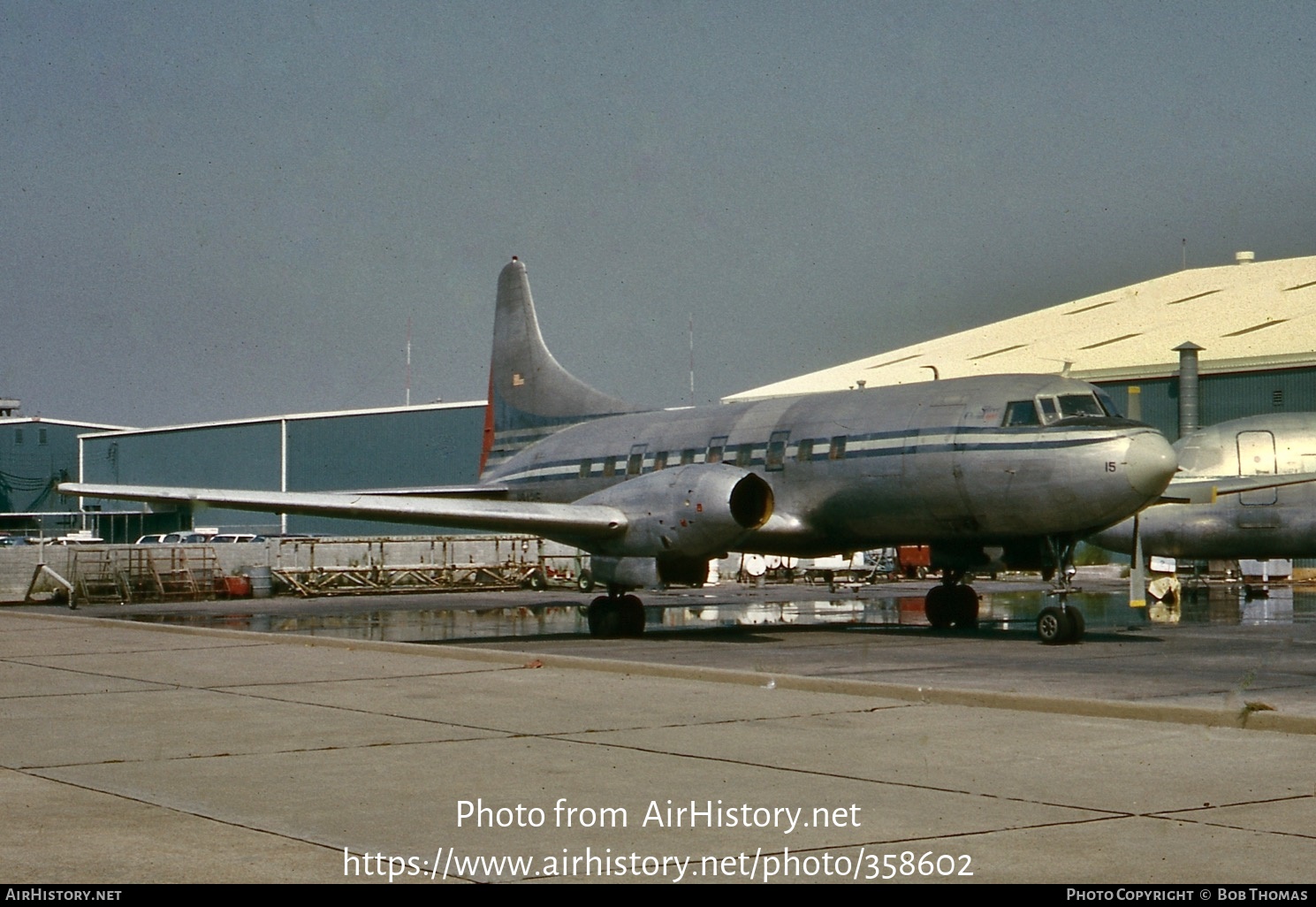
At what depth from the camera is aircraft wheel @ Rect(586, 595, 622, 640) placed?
22.8m

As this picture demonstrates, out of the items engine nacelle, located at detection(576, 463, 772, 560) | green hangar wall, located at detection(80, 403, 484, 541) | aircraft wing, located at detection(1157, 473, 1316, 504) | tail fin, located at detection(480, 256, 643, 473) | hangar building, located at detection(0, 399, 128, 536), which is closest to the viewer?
engine nacelle, located at detection(576, 463, 772, 560)

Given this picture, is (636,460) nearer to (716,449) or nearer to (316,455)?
(716,449)

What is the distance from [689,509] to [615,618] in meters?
2.41

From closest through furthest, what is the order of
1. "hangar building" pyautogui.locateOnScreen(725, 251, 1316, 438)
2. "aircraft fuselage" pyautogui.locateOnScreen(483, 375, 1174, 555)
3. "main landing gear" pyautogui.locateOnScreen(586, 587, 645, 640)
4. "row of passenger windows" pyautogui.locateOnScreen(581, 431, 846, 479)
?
"aircraft fuselage" pyautogui.locateOnScreen(483, 375, 1174, 555), "row of passenger windows" pyautogui.locateOnScreen(581, 431, 846, 479), "main landing gear" pyautogui.locateOnScreen(586, 587, 645, 640), "hangar building" pyautogui.locateOnScreen(725, 251, 1316, 438)

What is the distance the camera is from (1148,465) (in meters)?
19.4

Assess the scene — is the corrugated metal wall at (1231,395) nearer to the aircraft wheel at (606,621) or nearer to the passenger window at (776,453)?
the passenger window at (776,453)

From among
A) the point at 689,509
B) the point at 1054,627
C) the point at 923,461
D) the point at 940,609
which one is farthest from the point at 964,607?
the point at 689,509

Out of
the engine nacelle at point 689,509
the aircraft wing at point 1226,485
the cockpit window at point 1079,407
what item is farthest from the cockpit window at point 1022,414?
the aircraft wing at point 1226,485

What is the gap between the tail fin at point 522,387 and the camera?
2903 centimetres

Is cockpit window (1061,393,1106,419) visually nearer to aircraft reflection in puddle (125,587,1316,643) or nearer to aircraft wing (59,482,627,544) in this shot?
aircraft reflection in puddle (125,587,1316,643)

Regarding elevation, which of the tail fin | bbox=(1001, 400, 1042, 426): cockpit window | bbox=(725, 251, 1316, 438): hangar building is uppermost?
bbox=(725, 251, 1316, 438): hangar building

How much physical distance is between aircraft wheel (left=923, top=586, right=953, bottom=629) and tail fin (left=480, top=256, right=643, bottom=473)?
768cm

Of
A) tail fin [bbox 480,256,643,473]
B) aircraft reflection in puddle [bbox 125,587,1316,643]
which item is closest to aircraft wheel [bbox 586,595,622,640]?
aircraft reflection in puddle [bbox 125,587,1316,643]
